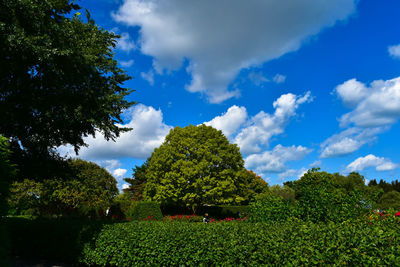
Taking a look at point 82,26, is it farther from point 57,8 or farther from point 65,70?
point 65,70

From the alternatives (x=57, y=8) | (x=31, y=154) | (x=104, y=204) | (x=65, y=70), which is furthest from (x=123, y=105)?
(x=104, y=204)

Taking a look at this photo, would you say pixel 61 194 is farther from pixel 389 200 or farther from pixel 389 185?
pixel 389 185

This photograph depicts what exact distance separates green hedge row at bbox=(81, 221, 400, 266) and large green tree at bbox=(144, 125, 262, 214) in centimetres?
1728

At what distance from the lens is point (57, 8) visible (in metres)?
12.9

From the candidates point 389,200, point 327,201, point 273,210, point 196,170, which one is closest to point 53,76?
point 273,210

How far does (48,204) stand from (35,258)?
22.4 m

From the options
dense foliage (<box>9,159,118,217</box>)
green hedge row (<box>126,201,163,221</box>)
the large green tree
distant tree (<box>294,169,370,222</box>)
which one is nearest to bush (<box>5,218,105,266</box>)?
distant tree (<box>294,169,370,222</box>)

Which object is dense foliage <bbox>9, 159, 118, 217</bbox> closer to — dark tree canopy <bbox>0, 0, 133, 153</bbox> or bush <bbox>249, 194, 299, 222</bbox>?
dark tree canopy <bbox>0, 0, 133, 153</bbox>

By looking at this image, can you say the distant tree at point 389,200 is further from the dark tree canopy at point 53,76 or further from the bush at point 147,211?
the dark tree canopy at point 53,76

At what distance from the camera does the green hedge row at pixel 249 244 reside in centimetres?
455

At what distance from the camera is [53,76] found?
1249 centimetres

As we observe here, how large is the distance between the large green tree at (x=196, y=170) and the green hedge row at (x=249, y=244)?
17.3 metres

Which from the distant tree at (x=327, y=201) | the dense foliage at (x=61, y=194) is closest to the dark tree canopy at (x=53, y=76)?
the distant tree at (x=327, y=201)

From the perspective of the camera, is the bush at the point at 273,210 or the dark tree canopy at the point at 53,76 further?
the dark tree canopy at the point at 53,76
